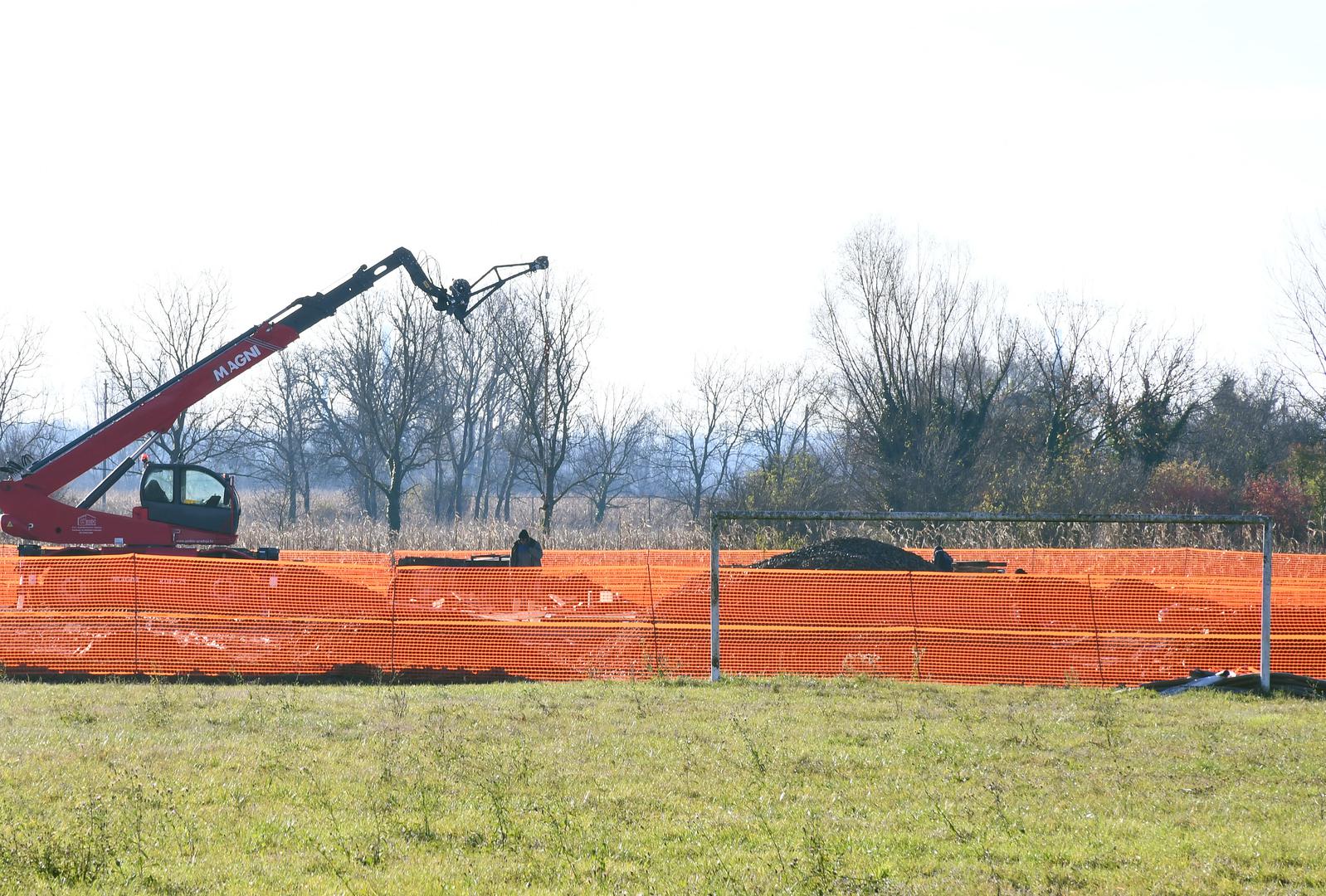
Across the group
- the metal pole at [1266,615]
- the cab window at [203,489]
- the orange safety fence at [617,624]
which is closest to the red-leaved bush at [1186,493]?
the orange safety fence at [617,624]

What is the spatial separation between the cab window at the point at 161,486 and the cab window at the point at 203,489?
222mm

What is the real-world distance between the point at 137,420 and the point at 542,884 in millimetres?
16386

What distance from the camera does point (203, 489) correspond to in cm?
2055

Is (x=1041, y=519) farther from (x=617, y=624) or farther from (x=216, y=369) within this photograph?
(x=216, y=369)

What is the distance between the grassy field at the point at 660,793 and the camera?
610cm

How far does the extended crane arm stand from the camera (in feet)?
63.9

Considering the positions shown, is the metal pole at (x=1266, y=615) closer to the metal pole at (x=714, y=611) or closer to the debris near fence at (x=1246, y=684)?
the debris near fence at (x=1246, y=684)

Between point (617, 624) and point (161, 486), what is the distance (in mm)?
10035

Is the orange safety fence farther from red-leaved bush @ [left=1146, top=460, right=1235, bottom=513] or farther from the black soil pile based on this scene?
red-leaved bush @ [left=1146, top=460, right=1235, bottom=513]

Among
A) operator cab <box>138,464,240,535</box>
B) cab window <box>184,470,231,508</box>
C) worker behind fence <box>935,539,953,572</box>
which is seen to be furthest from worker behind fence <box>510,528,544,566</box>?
worker behind fence <box>935,539,953,572</box>

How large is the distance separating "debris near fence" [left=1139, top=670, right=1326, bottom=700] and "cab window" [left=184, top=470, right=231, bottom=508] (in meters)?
15.0

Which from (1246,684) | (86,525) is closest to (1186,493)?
(1246,684)

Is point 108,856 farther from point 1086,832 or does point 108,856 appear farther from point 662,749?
Answer: point 1086,832

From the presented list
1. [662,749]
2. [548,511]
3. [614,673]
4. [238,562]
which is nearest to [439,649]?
[614,673]
